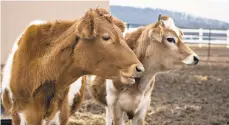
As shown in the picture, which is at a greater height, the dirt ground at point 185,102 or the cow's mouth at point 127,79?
the cow's mouth at point 127,79

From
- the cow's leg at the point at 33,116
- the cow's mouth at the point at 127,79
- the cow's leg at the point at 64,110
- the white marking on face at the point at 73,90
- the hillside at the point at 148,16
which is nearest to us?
the cow's mouth at the point at 127,79

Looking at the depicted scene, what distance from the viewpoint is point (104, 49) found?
10.9 ft

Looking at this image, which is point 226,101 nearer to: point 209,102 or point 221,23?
point 209,102

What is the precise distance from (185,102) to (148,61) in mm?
3558

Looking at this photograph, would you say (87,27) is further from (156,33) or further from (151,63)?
(151,63)

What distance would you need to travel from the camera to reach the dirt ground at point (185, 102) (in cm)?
677

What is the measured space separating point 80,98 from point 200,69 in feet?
30.9

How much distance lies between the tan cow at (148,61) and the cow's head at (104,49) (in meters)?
1.49

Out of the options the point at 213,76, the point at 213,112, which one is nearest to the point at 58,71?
the point at 213,112

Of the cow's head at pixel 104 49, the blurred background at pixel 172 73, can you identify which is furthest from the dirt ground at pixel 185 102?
the cow's head at pixel 104 49

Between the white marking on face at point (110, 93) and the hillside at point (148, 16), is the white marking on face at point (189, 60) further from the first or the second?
the hillside at point (148, 16)

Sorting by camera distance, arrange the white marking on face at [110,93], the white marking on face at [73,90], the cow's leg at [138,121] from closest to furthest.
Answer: the white marking on face at [73,90]
the white marking on face at [110,93]
the cow's leg at [138,121]

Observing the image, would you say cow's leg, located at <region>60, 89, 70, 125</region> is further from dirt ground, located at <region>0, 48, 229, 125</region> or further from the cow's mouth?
dirt ground, located at <region>0, 48, 229, 125</region>

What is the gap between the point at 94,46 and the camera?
3359 millimetres
